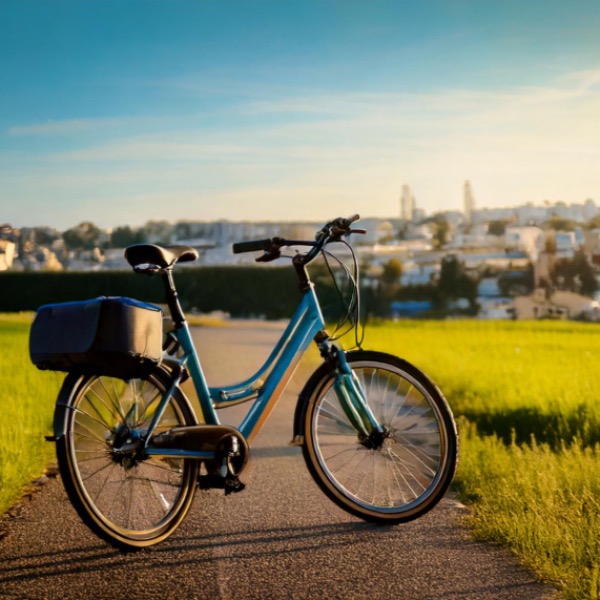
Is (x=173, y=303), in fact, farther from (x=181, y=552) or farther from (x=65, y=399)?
(x=181, y=552)

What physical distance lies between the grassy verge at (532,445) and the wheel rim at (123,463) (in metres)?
1.56

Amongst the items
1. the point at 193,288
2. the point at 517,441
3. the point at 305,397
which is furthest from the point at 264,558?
the point at 193,288

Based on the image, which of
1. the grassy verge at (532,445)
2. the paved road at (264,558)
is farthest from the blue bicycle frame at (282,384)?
the grassy verge at (532,445)

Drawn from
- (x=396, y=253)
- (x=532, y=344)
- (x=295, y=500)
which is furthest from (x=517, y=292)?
(x=295, y=500)

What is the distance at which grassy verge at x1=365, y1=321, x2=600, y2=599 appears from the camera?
439 cm

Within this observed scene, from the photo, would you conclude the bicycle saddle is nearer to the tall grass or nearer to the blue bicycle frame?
the blue bicycle frame

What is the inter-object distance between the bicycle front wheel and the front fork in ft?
0.10

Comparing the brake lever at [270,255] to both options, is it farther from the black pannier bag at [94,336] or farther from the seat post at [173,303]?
the black pannier bag at [94,336]

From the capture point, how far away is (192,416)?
4.80m

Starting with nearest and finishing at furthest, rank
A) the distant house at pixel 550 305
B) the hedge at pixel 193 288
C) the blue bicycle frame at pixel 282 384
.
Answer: the blue bicycle frame at pixel 282 384, the distant house at pixel 550 305, the hedge at pixel 193 288

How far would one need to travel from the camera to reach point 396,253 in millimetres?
35406

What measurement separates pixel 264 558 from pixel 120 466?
32.1 inches

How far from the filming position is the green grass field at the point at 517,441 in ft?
14.6

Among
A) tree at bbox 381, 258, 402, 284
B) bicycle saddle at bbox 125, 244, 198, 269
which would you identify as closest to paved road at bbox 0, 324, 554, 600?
bicycle saddle at bbox 125, 244, 198, 269
